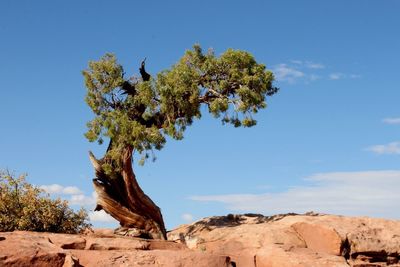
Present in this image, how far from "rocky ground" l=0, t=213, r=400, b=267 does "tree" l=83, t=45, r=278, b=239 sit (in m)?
2.04

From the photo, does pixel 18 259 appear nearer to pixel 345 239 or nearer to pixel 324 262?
pixel 324 262

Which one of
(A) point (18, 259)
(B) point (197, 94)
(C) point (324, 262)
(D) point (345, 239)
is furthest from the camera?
(B) point (197, 94)

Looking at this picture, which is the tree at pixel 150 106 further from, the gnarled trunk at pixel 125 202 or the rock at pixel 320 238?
the rock at pixel 320 238

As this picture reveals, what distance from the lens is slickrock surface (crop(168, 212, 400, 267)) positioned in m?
21.8

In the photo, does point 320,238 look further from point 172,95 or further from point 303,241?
point 172,95

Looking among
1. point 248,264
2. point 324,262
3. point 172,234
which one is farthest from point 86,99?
point 324,262

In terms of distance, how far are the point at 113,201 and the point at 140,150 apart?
3.77 metres

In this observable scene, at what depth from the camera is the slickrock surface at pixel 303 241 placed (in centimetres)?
2175

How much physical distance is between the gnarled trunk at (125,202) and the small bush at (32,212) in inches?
66.4

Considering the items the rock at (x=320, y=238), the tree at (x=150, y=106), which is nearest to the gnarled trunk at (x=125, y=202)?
the tree at (x=150, y=106)

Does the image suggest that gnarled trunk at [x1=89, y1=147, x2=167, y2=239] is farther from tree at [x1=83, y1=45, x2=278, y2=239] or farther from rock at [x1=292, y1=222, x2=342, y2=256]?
rock at [x1=292, y1=222, x2=342, y2=256]

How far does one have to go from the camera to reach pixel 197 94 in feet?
88.1

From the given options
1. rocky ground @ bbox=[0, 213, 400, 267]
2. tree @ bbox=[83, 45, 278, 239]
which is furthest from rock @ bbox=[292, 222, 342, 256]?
tree @ bbox=[83, 45, 278, 239]

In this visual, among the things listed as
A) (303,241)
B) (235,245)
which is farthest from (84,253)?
(303,241)
